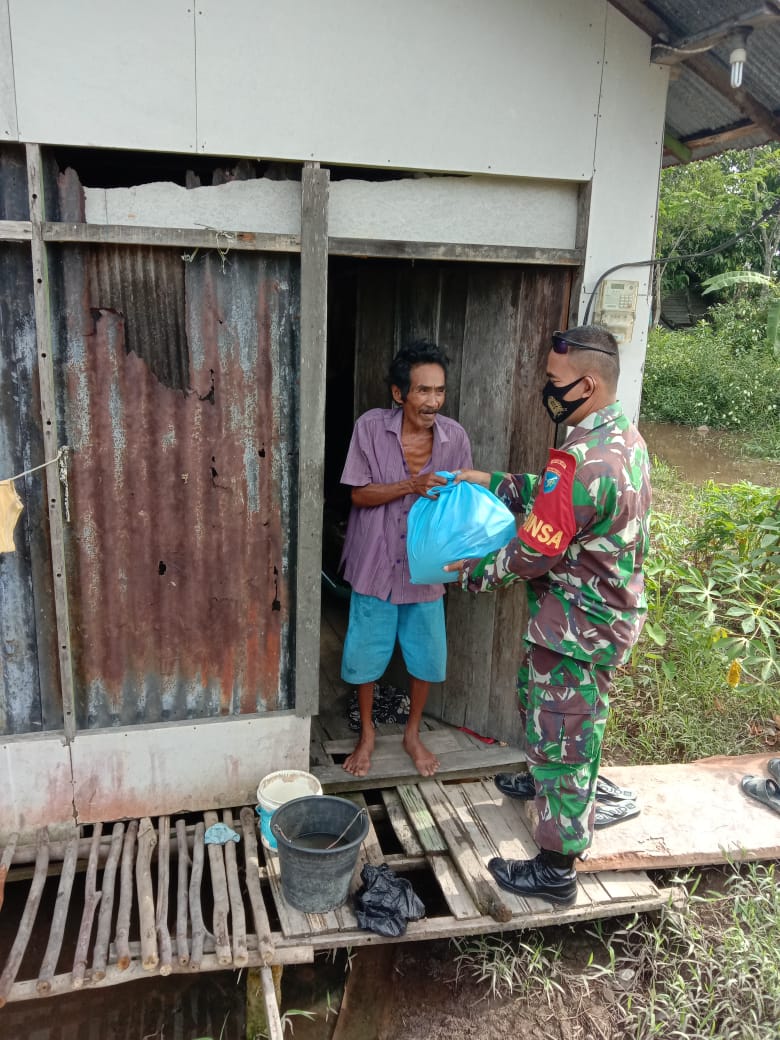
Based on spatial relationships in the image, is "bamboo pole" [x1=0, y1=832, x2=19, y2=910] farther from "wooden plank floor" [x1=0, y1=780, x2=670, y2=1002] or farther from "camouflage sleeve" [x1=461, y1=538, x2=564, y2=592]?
"camouflage sleeve" [x1=461, y1=538, x2=564, y2=592]

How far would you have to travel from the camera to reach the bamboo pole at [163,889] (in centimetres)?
291

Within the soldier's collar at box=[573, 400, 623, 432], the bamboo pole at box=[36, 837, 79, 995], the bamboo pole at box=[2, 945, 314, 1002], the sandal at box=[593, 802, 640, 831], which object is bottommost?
the bamboo pole at box=[2, 945, 314, 1002]

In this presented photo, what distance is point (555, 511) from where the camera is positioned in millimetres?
2941

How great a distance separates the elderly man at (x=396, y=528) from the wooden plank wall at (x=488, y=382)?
1.01 ft

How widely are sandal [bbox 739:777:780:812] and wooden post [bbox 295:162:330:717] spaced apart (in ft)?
7.07

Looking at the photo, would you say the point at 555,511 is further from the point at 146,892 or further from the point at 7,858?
the point at 7,858

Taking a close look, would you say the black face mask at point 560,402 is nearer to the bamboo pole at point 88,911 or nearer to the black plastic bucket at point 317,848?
the black plastic bucket at point 317,848

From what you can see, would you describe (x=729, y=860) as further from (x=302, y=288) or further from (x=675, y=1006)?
(x=302, y=288)

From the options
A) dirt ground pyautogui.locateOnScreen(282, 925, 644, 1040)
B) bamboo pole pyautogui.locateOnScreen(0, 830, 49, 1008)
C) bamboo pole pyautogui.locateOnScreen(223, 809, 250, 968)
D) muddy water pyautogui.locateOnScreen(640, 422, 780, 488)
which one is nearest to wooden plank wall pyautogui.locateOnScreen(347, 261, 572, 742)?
dirt ground pyautogui.locateOnScreen(282, 925, 644, 1040)

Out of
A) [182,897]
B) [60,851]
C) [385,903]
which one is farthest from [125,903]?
[385,903]

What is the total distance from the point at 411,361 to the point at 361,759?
1.90 meters

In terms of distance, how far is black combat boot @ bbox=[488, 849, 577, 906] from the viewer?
330 cm

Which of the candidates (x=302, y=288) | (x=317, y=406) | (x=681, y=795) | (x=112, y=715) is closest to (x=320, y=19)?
(x=302, y=288)

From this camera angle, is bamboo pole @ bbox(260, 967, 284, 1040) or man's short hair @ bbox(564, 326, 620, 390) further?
man's short hair @ bbox(564, 326, 620, 390)
